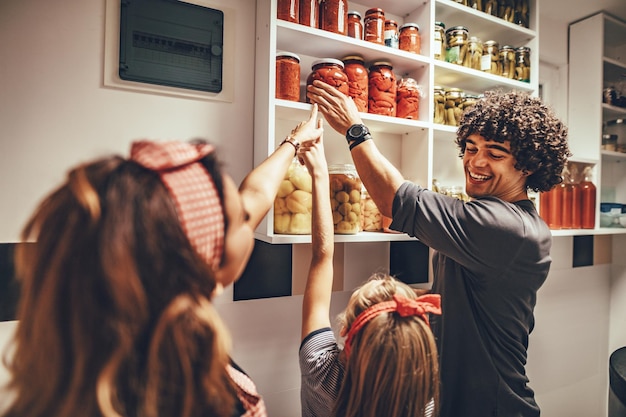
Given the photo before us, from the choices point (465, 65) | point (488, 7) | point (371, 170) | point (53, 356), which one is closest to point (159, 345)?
point (53, 356)

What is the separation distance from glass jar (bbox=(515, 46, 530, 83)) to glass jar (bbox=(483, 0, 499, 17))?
0.55ft

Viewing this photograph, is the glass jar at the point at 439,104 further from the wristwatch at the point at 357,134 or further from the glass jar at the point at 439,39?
the wristwatch at the point at 357,134

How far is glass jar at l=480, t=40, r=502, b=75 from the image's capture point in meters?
1.40

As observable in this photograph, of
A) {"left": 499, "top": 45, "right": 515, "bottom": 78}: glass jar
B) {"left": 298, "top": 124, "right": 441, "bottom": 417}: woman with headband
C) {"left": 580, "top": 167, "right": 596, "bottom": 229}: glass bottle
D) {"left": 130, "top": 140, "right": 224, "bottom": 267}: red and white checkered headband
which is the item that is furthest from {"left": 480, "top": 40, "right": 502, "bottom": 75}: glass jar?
{"left": 130, "top": 140, "right": 224, "bottom": 267}: red and white checkered headband

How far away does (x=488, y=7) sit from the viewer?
57.2 inches

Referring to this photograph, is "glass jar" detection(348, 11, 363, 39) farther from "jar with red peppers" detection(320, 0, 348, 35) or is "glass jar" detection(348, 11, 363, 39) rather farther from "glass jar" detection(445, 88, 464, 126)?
"glass jar" detection(445, 88, 464, 126)

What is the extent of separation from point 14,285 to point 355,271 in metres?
0.97

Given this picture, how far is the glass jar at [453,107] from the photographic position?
52.4 inches

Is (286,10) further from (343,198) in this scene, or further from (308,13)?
(343,198)

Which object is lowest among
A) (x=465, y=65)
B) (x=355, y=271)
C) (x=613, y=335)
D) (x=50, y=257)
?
(x=613, y=335)

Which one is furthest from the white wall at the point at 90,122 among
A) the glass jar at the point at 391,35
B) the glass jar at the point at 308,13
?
the glass jar at the point at 391,35

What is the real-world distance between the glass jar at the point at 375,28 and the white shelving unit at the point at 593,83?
1.20 meters

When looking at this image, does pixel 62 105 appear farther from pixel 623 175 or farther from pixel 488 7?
pixel 623 175

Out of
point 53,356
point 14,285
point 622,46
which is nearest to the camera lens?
point 53,356
